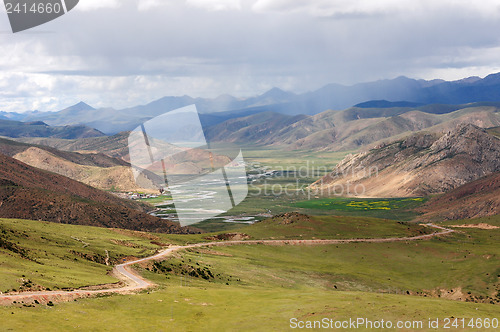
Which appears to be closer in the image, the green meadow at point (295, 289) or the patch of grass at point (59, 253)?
the green meadow at point (295, 289)

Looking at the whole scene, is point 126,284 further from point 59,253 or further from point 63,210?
point 63,210

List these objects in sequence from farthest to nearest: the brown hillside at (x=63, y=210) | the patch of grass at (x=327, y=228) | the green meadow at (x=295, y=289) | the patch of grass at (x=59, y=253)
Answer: the brown hillside at (x=63, y=210), the patch of grass at (x=327, y=228), the patch of grass at (x=59, y=253), the green meadow at (x=295, y=289)

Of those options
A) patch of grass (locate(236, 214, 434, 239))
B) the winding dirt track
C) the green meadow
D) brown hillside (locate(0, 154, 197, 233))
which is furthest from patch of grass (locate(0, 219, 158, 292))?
brown hillside (locate(0, 154, 197, 233))

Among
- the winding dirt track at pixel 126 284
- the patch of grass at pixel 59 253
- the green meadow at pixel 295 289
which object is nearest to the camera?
the winding dirt track at pixel 126 284

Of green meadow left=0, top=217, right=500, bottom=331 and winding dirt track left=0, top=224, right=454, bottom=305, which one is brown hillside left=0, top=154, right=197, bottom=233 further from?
green meadow left=0, top=217, right=500, bottom=331

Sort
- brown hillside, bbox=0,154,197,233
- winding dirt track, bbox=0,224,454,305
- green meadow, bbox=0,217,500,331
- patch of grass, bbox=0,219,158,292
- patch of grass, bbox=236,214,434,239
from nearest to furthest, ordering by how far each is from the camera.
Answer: winding dirt track, bbox=0,224,454,305 < green meadow, bbox=0,217,500,331 < patch of grass, bbox=0,219,158,292 < patch of grass, bbox=236,214,434,239 < brown hillside, bbox=0,154,197,233

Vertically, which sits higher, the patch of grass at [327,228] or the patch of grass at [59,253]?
the patch of grass at [59,253]

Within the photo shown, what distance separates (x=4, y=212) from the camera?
14375 cm

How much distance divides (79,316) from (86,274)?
1663 centimetres

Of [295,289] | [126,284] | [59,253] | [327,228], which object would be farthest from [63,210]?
[126,284]

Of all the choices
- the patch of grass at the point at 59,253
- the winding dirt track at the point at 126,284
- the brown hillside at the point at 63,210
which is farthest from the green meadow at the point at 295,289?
the brown hillside at the point at 63,210

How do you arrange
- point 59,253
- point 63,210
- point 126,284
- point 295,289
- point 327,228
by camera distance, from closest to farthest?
point 126,284 → point 59,253 → point 295,289 → point 327,228 → point 63,210

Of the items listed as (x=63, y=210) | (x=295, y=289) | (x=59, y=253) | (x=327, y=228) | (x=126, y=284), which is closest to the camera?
(x=126, y=284)

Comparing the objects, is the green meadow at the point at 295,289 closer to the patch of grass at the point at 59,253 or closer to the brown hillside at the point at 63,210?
the patch of grass at the point at 59,253
